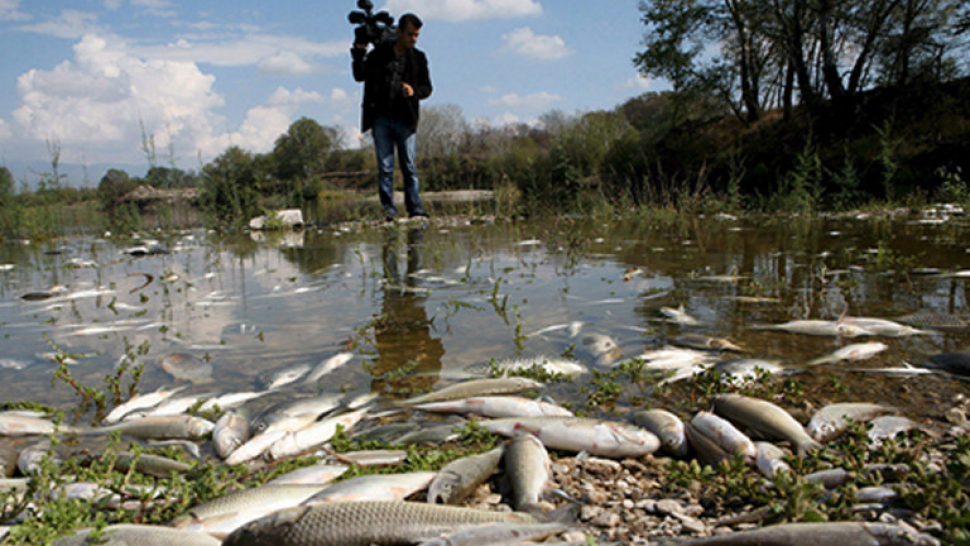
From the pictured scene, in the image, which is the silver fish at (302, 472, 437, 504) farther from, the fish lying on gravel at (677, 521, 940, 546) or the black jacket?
the black jacket

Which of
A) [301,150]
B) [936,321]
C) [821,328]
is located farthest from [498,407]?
[301,150]

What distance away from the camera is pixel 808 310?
164 inches

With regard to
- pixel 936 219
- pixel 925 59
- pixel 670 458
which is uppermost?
pixel 925 59

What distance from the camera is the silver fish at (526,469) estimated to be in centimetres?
187

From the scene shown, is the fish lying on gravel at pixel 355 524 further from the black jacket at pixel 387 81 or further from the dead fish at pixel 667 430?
the black jacket at pixel 387 81

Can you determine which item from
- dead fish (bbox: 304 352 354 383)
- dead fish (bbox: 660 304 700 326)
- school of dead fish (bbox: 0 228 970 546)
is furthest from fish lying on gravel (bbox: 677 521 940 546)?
dead fish (bbox: 660 304 700 326)

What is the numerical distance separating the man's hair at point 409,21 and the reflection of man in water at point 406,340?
5.65 m

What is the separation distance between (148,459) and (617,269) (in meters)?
4.93

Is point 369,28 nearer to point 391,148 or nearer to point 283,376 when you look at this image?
point 391,148

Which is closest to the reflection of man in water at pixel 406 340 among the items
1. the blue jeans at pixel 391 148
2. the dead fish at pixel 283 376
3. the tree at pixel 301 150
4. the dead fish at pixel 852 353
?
the dead fish at pixel 283 376

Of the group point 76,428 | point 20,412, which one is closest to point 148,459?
point 76,428

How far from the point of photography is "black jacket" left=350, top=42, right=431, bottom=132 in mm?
10516

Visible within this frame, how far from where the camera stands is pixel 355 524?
5.19 ft

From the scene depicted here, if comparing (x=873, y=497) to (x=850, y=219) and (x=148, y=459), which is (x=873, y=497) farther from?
(x=850, y=219)
